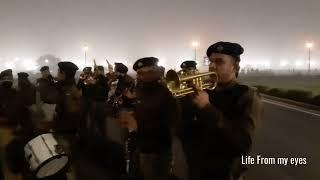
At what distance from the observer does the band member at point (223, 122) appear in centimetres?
330

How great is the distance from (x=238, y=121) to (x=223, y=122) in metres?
0.14

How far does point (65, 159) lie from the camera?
4660 mm

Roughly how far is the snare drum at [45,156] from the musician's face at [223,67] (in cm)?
179

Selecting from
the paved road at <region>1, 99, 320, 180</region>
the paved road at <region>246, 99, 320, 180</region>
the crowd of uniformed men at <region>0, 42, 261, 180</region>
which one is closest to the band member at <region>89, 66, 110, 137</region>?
the paved road at <region>1, 99, 320, 180</region>

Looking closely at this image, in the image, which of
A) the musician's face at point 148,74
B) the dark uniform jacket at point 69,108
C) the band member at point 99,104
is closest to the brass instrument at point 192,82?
the musician's face at point 148,74

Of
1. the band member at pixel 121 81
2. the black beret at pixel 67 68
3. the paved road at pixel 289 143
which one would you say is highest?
the black beret at pixel 67 68

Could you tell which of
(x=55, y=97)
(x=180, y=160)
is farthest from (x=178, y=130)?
(x=180, y=160)

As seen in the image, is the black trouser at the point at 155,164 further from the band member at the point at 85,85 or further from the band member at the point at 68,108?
the band member at the point at 85,85

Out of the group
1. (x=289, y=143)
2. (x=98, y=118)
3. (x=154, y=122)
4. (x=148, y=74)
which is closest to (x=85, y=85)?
(x=98, y=118)

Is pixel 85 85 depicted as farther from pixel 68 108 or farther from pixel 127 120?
pixel 127 120

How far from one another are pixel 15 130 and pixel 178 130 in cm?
194

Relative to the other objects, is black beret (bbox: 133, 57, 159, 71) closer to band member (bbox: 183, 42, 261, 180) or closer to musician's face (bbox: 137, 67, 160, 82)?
musician's face (bbox: 137, 67, 160, 82)

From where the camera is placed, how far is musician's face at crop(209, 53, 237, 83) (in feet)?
11.9

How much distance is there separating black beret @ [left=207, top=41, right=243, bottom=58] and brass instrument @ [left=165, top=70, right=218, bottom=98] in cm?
20
